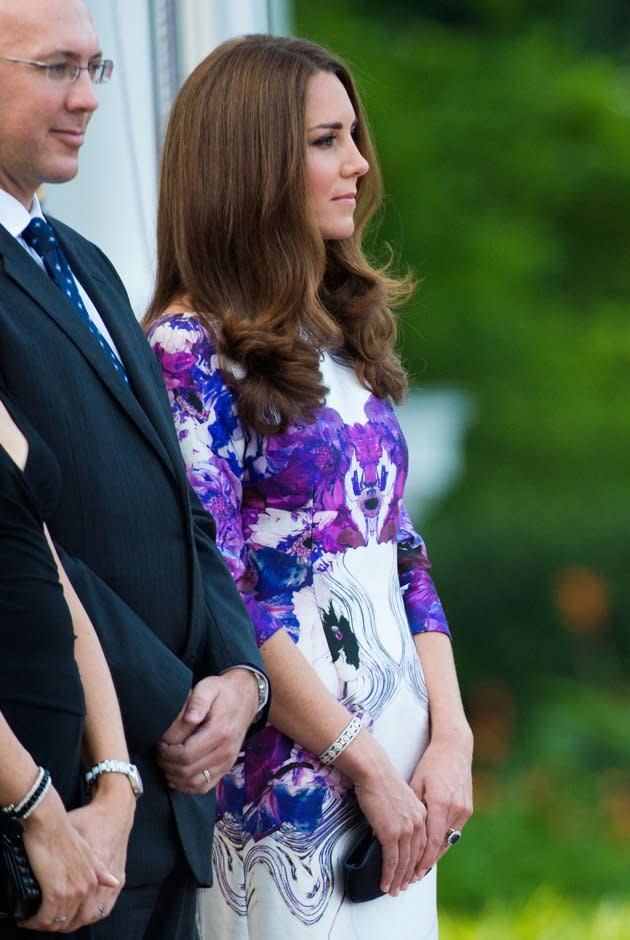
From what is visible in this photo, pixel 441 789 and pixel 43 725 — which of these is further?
pixel 441 789

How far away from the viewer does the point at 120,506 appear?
1850 millimetres

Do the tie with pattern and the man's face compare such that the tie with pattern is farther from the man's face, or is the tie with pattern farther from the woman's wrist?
the woman's wrist

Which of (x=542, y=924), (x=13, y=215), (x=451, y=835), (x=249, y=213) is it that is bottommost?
(x=542, y=924)

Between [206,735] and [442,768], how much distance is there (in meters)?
0.53

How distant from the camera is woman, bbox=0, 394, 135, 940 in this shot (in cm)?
158

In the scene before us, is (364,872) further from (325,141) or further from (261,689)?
(325,141)

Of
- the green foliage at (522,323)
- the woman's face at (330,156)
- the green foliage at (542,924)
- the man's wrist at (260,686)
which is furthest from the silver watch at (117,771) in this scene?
the green foliage at (522,323)

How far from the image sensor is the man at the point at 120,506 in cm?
180

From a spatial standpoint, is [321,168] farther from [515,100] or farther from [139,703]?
[515,100]

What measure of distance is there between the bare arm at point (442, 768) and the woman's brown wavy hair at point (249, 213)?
0.50 metres

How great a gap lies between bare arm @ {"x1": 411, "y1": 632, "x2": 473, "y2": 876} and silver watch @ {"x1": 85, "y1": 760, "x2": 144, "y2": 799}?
657 mm

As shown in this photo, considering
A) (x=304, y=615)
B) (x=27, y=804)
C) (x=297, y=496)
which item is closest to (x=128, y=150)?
(x=297, y=496)

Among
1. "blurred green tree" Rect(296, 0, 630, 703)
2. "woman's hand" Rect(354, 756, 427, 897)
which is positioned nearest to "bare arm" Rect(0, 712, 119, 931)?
"woman's hand" Rect(354, 756, 427, 897)

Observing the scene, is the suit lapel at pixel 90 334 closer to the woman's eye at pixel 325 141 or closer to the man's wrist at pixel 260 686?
the man's wrist at pixel 260 686
